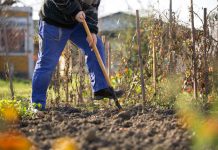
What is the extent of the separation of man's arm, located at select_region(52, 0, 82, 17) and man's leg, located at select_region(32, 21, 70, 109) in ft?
0.75

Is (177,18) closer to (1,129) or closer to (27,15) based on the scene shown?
(1,129)

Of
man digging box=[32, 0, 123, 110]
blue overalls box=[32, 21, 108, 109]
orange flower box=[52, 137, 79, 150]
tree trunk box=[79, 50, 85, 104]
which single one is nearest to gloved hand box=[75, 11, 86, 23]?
man digging box=[32, 0, 123, 110]

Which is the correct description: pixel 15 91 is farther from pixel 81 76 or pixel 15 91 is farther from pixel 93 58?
pixel 93 58

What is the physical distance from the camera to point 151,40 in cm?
657

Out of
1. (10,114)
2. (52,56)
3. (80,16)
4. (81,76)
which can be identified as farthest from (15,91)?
(10,114)

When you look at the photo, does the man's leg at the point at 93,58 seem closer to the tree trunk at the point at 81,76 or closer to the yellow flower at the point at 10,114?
the tree trunk at the point at 81,76

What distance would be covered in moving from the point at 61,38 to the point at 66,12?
0.98 ft

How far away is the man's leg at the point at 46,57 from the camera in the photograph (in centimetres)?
505

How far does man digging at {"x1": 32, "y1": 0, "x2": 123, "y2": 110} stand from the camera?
16.5 feet

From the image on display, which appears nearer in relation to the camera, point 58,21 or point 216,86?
point 58,21

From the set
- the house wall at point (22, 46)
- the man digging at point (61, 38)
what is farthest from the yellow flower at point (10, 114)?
the house wall at point (22, 46)

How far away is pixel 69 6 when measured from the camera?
4.99m

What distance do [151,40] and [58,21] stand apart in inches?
68.7

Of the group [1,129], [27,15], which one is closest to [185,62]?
[1,129]
